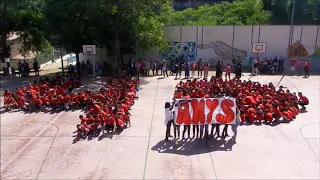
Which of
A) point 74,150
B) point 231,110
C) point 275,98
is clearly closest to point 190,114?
point 231,110

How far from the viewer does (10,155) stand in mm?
11461

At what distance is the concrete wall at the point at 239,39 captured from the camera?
2822 cm

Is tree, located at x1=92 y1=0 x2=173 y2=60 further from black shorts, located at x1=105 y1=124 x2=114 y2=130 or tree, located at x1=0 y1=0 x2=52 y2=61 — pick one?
black shorts, located at x1=105 y1=124 x2=114 y2=130

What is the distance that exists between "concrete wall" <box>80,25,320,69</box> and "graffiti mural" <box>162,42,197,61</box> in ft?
1.06

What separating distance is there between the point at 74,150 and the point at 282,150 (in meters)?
7.42

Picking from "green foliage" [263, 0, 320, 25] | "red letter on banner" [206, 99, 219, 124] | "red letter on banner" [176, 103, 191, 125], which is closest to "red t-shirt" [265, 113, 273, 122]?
"red letter on banner" [206, 99, 219, 124]

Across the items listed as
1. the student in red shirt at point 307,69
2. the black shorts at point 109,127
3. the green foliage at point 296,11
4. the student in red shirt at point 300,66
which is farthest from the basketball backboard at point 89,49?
the green foliage at point 296,11

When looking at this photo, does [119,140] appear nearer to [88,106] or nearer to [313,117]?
[88,106]

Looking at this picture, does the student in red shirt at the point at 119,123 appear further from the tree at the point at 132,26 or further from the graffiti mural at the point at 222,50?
the graffiti mural at the point at 222,50

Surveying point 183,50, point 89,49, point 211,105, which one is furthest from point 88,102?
point 183,50

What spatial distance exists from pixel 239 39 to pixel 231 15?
17184 mm

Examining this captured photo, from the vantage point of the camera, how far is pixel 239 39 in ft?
94.1

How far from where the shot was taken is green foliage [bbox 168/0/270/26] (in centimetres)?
4059

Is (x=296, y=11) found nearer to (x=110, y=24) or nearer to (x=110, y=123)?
(x=110, y=24)
